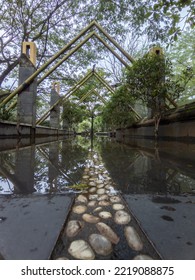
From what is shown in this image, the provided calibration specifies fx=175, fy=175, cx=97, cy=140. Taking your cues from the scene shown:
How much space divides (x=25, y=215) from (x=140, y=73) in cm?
572

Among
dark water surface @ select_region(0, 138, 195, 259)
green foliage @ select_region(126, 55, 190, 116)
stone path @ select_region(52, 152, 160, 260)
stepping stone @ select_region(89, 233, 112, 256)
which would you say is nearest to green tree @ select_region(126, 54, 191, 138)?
green foliage @ select_region(126, 55, 190, 116)

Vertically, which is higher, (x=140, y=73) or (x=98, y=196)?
(x=140, y=73)

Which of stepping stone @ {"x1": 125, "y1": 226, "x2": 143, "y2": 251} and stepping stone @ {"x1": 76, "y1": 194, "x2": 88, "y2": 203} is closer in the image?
stepping stone @ {"x1": 125, "y1": 226, "x2": 143, "y2": 251}

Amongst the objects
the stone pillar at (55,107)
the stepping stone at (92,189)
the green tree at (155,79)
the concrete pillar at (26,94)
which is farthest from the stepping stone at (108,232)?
the stone pillar at (55,107)

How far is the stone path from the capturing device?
0.61m

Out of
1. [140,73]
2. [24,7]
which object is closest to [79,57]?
[24,7]

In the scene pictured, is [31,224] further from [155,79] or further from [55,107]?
[55,107]

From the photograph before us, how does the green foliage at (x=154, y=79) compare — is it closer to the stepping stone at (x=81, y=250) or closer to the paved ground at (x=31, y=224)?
the paved ground at (x=31, y=224)

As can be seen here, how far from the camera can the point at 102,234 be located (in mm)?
710

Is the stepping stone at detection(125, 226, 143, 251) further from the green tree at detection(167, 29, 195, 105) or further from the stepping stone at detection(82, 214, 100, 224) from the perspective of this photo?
the green tree at detection(167, 29, 195, 105)

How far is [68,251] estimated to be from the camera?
61 cm

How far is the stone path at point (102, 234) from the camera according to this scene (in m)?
0.61

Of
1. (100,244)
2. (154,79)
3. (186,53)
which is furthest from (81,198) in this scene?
(186,53)

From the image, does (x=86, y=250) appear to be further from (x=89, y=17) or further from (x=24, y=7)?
(x=24, y=7)
